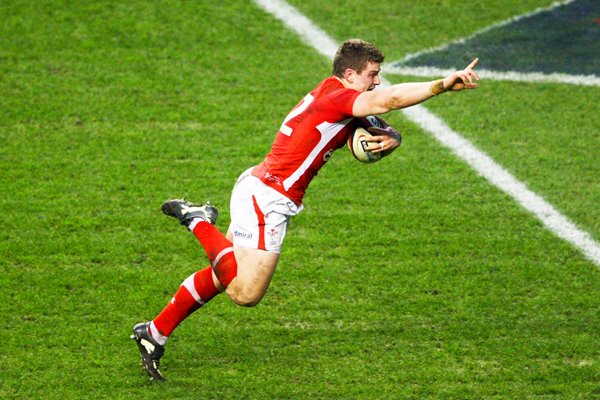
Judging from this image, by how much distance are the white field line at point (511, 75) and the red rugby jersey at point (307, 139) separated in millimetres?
4338

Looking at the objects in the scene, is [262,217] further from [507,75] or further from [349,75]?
[507,75]

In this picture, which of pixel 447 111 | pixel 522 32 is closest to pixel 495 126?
pixel 447 111

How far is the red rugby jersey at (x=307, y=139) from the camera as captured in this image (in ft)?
20.5

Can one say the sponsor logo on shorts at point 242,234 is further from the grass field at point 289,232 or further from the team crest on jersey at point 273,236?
the grass field at point 289,232

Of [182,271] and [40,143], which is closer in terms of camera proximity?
[182,271]

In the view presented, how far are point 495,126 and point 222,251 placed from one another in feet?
13.4

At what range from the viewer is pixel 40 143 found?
30.3 ft

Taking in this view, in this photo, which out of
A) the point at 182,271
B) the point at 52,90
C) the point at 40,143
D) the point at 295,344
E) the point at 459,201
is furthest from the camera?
the point at 52,90

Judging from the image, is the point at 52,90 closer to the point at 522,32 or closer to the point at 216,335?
the point at 216,335

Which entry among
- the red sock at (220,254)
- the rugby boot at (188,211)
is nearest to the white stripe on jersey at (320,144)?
the red sock at (220,254)

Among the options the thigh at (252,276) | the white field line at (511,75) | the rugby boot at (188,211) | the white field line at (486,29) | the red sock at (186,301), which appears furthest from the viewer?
the white field line at (486,29)

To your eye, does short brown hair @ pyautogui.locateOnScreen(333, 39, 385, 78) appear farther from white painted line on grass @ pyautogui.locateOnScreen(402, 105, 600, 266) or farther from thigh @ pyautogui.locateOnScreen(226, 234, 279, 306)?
Result: white painted line on grass @ pyautogui.locateOnScreen(402, 105, 600, 266)

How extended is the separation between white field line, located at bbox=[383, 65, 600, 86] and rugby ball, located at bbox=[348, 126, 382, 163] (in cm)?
438

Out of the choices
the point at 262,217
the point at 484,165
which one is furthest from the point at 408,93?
the point at 484,165
